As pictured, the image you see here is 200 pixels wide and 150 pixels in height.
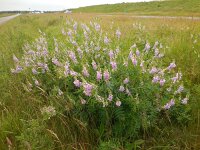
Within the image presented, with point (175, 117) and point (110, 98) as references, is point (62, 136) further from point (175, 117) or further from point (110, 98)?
point (175, 117)

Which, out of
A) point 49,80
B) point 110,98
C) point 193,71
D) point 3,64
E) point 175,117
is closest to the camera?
point 110,98

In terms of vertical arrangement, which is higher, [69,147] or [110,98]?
[110,98]

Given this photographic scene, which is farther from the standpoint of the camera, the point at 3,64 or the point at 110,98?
the point at 3,64

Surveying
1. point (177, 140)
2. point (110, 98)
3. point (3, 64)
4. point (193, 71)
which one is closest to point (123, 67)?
point (110, 98)

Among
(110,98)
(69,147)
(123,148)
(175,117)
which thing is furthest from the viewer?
(175,117)

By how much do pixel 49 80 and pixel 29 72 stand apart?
2.22 ft

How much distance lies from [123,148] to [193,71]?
5.57 feet

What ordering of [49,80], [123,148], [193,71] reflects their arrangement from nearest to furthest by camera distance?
[123,148], [49,80], [193,71]

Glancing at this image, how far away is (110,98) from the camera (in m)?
2.44

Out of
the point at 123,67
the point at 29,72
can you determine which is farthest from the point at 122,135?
the point at 29,72

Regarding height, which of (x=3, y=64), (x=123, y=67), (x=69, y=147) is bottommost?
(x=69, y=147)

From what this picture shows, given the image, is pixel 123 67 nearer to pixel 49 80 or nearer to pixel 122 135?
pixel 122 135

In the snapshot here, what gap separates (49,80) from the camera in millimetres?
3352

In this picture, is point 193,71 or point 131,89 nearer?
point 131,89
